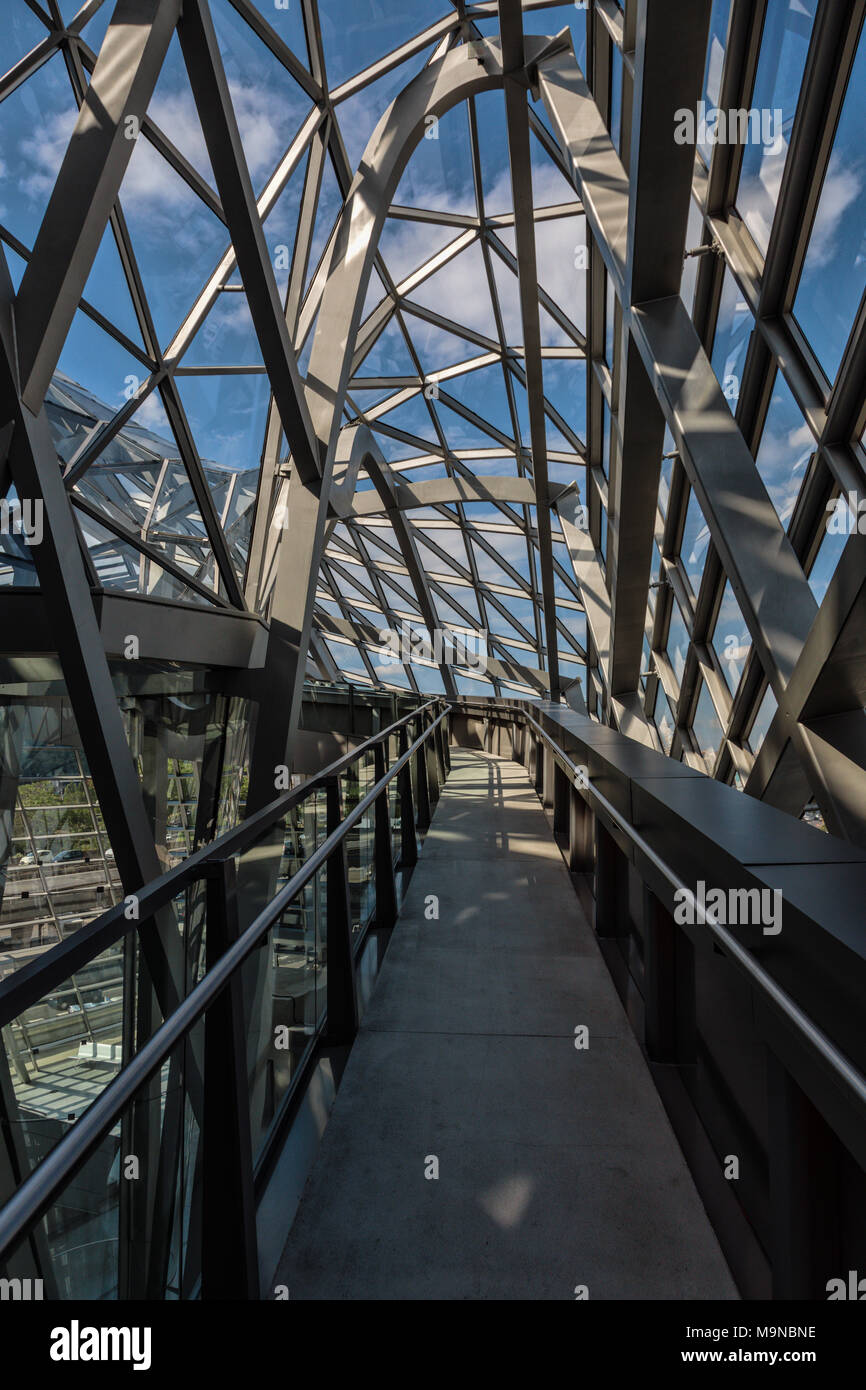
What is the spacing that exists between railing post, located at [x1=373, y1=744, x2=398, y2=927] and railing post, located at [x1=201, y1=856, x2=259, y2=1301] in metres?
3.12

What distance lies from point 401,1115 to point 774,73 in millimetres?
10926

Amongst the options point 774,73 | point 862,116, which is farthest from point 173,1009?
point 774,73

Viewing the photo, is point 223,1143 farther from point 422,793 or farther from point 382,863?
point 422,793

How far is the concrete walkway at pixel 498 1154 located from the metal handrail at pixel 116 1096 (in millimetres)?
1093

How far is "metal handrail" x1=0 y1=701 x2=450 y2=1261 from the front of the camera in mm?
1151

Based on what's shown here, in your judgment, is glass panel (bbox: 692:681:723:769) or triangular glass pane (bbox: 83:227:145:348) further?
glass panel (bbox: 692:681:723:769)

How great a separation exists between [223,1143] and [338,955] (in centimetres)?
164

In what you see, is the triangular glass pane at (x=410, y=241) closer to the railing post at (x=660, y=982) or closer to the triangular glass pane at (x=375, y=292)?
the triangular glass pane at (x=375, y=292)

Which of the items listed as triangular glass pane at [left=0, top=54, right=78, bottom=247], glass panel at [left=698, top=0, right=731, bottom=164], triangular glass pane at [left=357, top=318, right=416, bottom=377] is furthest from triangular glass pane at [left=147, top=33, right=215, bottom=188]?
triangular glass pane at [left=357, top=318, right=416, bottom=377]

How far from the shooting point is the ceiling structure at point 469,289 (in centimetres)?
764

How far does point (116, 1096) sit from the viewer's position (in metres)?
1.47

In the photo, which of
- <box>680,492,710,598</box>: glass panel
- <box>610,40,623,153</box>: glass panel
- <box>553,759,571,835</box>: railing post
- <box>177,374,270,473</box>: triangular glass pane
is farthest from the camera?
<box>680,492,710,598</box>: glass panel

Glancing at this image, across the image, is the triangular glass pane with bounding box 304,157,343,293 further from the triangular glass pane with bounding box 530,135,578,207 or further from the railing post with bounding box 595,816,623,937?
the railing post with bounding box 595,816,623,937

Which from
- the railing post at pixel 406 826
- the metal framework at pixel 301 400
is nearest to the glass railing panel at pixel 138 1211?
the metal framework at pixel 301 400
